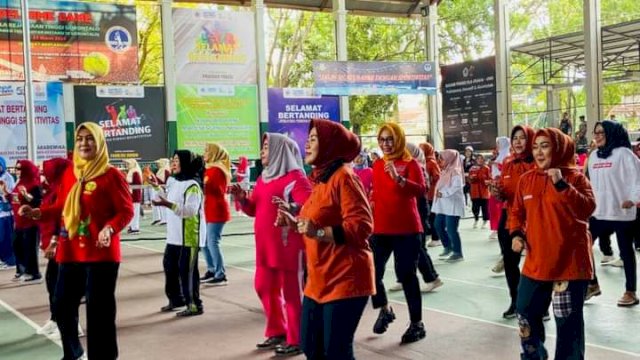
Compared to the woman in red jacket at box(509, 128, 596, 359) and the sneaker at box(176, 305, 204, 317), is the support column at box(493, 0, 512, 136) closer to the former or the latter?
the sneaker at box(176, 305, 204, 317)

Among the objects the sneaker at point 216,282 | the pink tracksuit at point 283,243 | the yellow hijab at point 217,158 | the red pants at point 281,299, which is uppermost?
the yellow hijab at point 217,158

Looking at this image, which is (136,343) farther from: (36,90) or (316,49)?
(316,49)

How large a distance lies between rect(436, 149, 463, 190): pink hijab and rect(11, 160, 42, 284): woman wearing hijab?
18.6 feet

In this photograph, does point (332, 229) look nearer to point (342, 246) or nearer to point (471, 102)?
point (342, 246)

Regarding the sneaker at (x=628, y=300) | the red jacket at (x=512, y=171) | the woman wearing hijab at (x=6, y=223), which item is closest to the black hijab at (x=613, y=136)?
the sneaker at (x=628, y=300)

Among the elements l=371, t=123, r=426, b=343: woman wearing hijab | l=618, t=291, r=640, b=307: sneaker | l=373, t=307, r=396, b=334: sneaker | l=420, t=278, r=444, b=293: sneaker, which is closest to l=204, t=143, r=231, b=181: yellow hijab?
l=420, t=278, r=444, b=293: sneaker

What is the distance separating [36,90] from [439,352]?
1626 cm

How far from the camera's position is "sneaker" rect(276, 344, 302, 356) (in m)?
5.98

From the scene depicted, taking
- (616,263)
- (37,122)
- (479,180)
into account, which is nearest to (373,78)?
(479,180)

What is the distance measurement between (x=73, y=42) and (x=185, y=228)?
13.9 meters

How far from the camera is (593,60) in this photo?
68.1ft

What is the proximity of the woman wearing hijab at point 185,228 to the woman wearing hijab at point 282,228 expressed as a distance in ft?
5.34

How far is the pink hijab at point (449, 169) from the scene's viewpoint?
11134mm

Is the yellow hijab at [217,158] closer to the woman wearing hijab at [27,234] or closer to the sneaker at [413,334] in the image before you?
the woman wearing hijab at [27,234]
